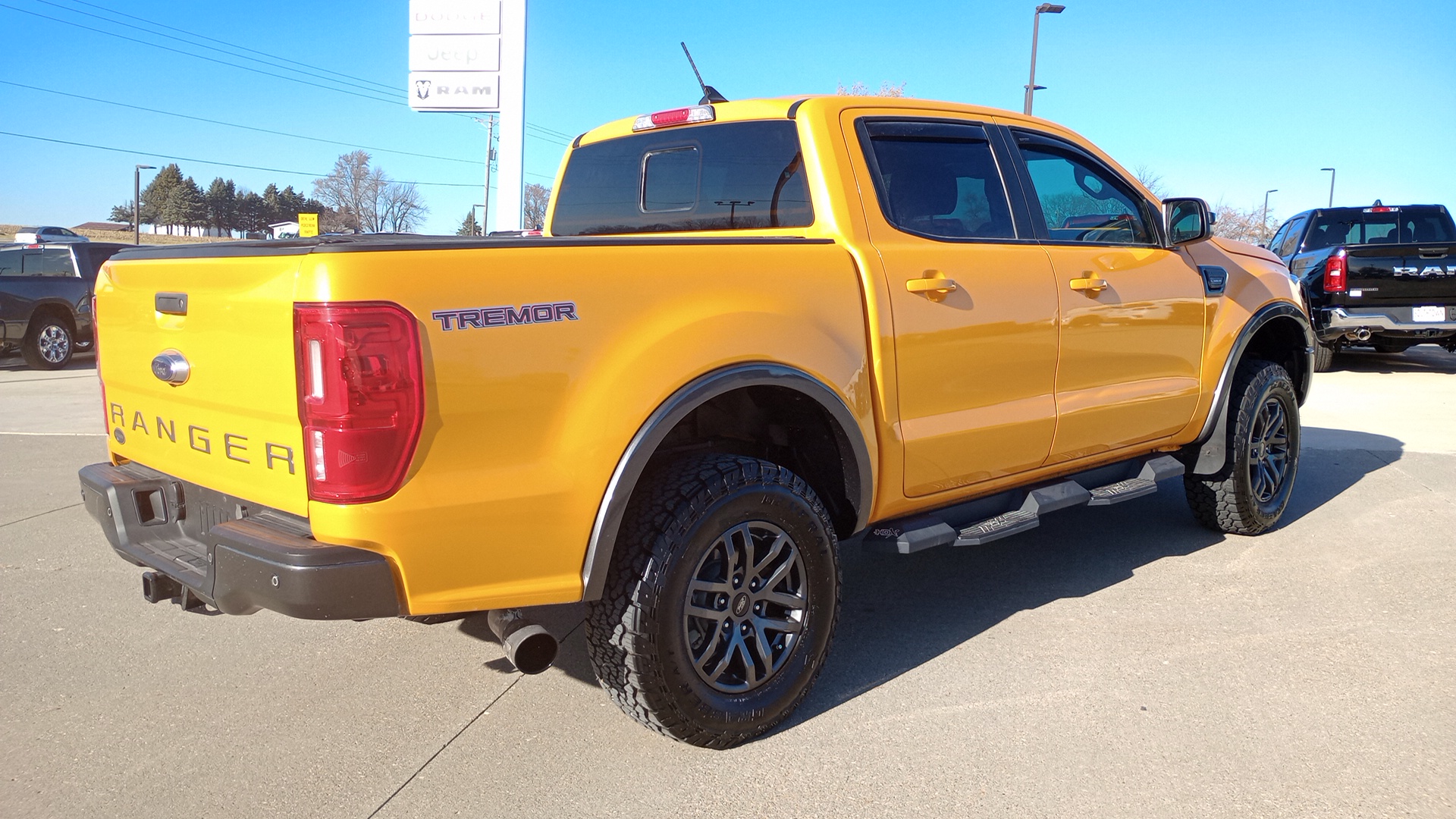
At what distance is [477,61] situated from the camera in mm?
17391

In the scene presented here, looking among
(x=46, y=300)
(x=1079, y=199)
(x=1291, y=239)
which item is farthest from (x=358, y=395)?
(x=1291, y=239)

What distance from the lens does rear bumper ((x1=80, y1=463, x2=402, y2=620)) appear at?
2398 millimetres

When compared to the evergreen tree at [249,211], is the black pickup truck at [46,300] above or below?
below

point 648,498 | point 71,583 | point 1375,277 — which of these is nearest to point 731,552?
point 648,498

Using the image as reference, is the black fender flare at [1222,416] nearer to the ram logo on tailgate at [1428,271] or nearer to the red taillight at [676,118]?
the red taillight at [676,118]

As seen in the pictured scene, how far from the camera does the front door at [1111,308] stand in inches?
160

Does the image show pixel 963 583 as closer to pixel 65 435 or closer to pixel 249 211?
pixel 65 435

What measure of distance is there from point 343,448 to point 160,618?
2.29m

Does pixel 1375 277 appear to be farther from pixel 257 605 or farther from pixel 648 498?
pixel 257 605

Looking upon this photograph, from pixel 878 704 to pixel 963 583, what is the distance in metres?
1.37

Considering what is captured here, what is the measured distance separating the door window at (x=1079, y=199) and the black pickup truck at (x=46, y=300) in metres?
13.4

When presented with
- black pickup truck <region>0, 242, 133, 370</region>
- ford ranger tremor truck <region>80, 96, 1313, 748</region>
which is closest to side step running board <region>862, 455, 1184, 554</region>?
ford ranger tremor truck <region>80, 96, 1313, 748</region>

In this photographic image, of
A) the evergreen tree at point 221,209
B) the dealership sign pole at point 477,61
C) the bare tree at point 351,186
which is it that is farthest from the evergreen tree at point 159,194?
the dealership sign pole at point 477,61

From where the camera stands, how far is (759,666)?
10.2 ft
